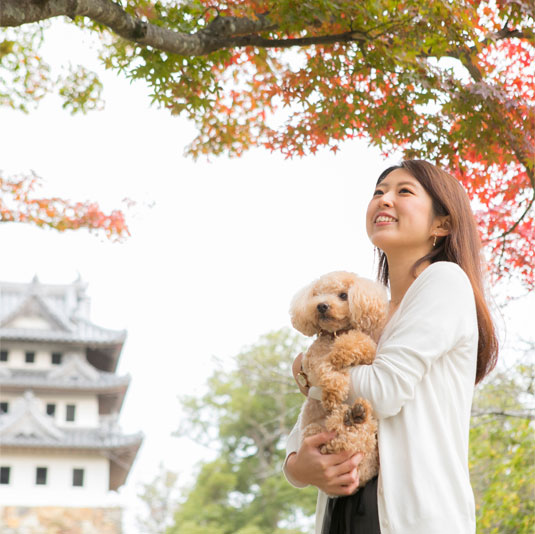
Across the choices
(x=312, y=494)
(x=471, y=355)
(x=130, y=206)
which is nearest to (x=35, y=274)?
(x=312, y=494)

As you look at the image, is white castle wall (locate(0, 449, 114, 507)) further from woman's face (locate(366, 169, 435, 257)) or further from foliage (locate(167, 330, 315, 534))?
woman's face (locate(366, 169, 435, 257))

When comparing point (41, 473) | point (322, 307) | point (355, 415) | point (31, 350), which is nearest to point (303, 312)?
point (322, 307)

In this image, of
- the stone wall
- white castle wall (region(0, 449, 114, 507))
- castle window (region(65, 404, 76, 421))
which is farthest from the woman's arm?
castle window (region(65, 404, 76, 421))

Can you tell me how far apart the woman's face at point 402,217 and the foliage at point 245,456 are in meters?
16.8

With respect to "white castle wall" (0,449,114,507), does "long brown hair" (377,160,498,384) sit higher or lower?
lower

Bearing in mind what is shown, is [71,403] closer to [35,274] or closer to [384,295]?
[35,274]

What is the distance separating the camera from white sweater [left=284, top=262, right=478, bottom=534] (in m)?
1.63

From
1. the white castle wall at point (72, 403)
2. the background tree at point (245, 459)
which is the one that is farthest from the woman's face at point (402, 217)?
the white castle wall at point (72, 403)

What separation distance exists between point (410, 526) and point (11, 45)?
408 cm

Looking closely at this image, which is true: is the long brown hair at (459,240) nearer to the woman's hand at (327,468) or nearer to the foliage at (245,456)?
the woman's hand at (327,468)

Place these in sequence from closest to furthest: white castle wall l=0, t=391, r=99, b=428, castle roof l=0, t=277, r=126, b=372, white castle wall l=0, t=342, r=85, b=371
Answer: white castle wall l=0, t=391, r=99, b=428, castle roof l=0, t=277, r=126, b=372, white castle wall l=0, t=342, r=85, b=371

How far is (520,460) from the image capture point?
5.32 m

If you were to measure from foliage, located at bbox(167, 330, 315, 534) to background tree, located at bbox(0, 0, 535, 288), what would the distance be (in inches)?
576

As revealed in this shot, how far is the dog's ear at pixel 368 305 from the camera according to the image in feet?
6.06
